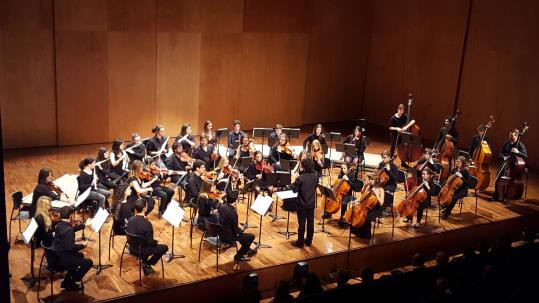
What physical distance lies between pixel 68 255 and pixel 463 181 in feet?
21.0

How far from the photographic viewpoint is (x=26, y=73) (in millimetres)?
12875

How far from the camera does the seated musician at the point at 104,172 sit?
9984 millimetres

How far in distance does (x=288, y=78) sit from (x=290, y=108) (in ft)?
2.61

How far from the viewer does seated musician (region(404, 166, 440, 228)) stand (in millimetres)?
10000

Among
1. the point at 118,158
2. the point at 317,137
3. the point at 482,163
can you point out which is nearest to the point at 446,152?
the point at 482,163

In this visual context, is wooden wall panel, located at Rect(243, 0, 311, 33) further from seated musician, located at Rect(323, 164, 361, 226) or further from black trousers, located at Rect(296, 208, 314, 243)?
black trousers, located at Rect(296, 208, 314, 243)

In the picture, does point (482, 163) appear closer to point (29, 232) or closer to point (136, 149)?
point (136, 149)

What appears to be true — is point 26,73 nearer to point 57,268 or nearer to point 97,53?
point 97,53

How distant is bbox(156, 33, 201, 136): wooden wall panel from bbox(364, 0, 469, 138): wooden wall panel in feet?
17.5

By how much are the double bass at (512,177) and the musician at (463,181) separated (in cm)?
132

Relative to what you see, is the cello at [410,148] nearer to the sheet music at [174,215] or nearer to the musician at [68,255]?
the sheet music at [174,215]

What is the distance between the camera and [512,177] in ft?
38.2

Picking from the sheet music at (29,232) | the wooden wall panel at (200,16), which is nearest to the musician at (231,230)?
the sheet music at (29,232)

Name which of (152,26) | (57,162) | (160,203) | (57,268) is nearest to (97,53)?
(152,26)
